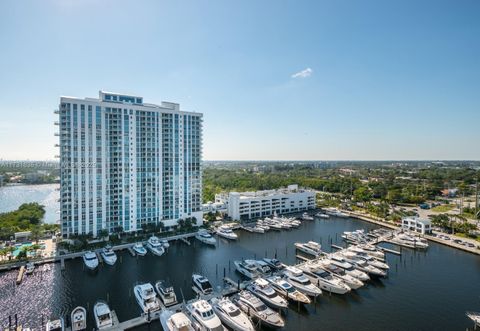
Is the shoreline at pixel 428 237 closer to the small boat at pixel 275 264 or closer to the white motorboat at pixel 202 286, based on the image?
the small boat at pixel 275 264

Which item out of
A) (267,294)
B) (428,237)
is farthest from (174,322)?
(428,237)

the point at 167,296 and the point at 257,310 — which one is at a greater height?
the point at 257,310

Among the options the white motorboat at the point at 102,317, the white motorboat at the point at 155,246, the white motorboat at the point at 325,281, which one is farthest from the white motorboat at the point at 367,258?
the white motorboat at the point at 102,317

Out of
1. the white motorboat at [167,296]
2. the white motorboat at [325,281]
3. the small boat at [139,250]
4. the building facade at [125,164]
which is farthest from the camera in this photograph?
the building facade at [125,164]

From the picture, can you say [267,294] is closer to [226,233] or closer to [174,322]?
[174,322]

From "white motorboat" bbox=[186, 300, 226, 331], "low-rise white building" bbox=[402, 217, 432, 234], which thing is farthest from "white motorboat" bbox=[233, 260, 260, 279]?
"low-rise white building" bbox=[402, 217, 432, 234]

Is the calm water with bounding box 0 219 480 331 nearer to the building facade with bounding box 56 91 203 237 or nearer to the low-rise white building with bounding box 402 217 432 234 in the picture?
the low-rise white building with bounding box 402 217 432 234
